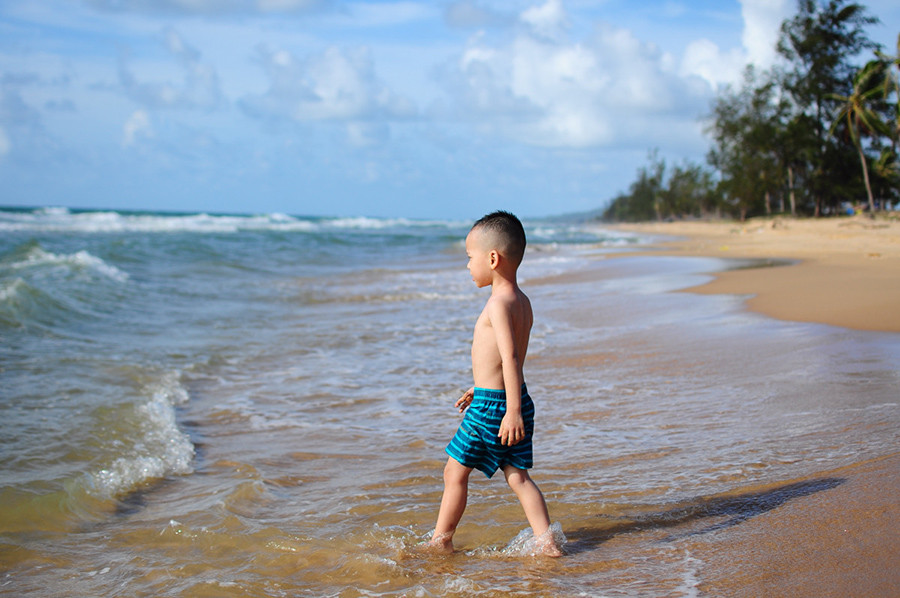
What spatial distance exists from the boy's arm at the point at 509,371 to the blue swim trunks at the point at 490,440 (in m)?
0.04

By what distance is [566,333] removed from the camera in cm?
813

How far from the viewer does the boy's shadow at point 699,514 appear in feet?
9.51

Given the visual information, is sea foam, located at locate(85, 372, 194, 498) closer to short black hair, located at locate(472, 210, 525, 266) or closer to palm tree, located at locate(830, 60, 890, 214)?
short black hair, located at locate(472, 210, 525, 266)

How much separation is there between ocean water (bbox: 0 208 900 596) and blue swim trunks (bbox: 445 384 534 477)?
1.17 feet

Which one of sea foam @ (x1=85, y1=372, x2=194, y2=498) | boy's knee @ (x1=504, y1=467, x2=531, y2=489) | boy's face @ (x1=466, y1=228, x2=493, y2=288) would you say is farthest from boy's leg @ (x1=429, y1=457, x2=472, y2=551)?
sea foam @ (x1=85, y1=372, x2=194, y2=498)

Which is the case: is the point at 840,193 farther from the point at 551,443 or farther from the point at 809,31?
the point at 551,443

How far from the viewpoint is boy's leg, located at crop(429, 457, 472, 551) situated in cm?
285

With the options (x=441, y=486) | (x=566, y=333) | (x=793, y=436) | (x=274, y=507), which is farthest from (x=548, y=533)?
(x=566, y=333)

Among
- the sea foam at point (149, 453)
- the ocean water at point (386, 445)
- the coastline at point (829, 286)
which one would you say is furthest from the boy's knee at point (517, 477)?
the coastline at point (829, 286)

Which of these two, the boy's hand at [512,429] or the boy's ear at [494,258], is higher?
the boy's ear at [494,258]

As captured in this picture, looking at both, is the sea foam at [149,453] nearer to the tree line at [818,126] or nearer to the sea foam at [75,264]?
the sea foam at [75,264]

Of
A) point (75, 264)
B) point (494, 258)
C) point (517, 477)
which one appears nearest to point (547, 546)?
point (517, 477)

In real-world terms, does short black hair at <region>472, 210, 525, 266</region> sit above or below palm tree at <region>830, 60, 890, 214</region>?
below

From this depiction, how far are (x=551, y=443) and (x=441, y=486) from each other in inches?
33.1
